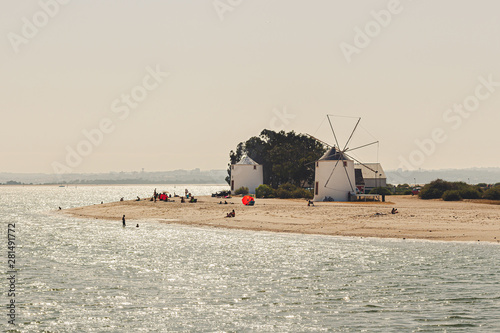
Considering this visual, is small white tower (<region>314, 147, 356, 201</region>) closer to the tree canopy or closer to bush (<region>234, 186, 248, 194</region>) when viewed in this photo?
the tree canopy

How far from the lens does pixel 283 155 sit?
108688 mm

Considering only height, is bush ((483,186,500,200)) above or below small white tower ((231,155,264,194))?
below

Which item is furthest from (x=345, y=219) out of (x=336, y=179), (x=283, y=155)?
(x=283, y=155)

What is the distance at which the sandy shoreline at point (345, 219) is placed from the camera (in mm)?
45406

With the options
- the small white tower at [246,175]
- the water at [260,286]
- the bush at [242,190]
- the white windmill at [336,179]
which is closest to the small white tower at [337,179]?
the white windmill at [336,179]

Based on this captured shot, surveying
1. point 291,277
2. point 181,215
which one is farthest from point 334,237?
point 181,215

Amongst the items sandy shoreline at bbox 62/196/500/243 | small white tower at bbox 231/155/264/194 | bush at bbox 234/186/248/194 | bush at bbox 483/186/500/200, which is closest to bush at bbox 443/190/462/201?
bush at bbox 483/186/500/200

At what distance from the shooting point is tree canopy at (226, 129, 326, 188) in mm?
105000

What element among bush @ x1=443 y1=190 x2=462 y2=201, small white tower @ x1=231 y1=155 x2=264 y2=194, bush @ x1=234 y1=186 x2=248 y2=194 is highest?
small white tower @ x1=231 y1=155 x2=264 y2=194

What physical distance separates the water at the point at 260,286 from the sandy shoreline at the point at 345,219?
4631mm

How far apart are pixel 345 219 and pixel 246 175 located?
56.5 m

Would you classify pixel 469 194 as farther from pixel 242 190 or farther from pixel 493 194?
pixel 242 190

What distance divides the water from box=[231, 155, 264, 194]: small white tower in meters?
66.0

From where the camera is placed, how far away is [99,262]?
3519cm
